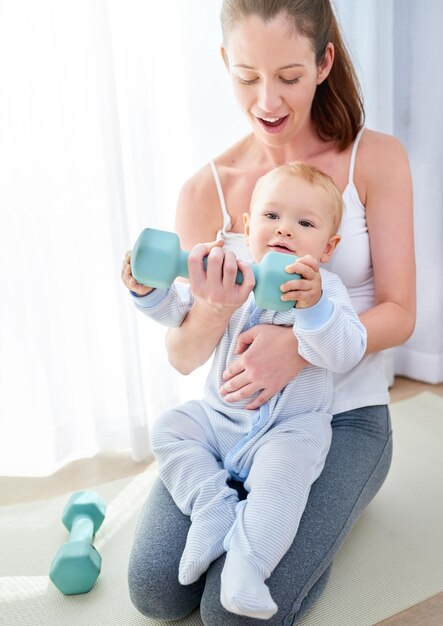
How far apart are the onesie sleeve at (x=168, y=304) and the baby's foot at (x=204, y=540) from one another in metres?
0.39

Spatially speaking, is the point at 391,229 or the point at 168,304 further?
the point at 391,229

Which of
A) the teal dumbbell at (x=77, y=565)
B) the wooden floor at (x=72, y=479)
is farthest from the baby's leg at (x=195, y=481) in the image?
the wooden floor at (x=72, y=479)

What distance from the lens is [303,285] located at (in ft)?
3.41

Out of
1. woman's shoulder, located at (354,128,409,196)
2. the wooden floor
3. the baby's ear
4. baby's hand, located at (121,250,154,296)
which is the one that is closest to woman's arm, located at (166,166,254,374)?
baby's hand, located at (121,250,154,296)

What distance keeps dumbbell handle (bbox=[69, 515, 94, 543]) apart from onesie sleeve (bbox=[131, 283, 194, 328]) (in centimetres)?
48

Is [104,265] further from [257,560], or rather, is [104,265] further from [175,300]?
[257,560]

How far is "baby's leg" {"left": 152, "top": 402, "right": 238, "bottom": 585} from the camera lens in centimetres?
111

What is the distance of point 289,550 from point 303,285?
453mm

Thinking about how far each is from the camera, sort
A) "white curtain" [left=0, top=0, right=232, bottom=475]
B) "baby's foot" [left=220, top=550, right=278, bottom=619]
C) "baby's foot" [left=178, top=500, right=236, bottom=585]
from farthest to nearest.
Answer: "white curtain" [left=0, top=0, right=232, bottom=475], "baby's foot" [left=178, top=500, right=236, bottom=585], "baby's foot" [left=220, top=550, right=278, bottom=619]

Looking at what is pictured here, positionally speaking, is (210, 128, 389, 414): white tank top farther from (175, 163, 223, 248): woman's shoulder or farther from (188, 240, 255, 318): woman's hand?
(188, 240, 255, 318): woman's hand

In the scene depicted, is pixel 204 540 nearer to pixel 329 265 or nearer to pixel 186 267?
pixel 186 267

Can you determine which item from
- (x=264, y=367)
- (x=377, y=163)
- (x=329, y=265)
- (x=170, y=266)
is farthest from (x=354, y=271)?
(x=170, y=266)

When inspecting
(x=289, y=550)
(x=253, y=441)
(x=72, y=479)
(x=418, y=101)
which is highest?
(x=418, y=101)

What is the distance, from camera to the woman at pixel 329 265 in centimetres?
114
